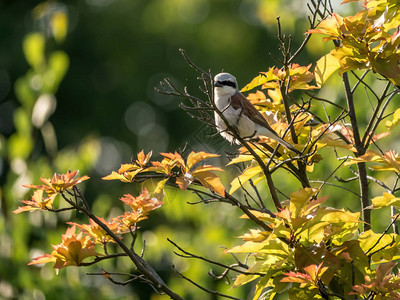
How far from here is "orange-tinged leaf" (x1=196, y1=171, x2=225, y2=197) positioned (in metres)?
2.13

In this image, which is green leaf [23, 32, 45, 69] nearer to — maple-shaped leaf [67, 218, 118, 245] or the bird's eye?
the bird's eye

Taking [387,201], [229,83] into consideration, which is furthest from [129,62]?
[387,201]

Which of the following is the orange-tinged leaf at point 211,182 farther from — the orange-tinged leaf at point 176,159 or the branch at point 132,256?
the branch at point 132,256

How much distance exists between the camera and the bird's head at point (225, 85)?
152 inches

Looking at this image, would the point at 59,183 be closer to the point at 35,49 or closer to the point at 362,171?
the point at 362,171

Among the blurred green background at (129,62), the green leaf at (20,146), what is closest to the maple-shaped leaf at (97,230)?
the green leaf at (20,146)

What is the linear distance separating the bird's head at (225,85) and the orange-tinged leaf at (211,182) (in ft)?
5.66

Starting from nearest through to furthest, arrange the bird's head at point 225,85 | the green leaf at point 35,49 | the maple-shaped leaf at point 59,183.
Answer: the maple-shaped leaf at point 59,183 < the bird's head at point 225,85 < the green leaf at point 35,49

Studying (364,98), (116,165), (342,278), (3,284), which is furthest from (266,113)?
(116,165)

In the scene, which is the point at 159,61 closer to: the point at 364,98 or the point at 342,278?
the point at 364,98

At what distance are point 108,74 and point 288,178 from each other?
15.9 m

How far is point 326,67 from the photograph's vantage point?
7.89 feet

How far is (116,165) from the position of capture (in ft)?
62.6

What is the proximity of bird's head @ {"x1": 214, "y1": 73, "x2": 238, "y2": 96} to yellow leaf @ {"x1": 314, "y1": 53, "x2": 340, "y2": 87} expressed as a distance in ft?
4.72
